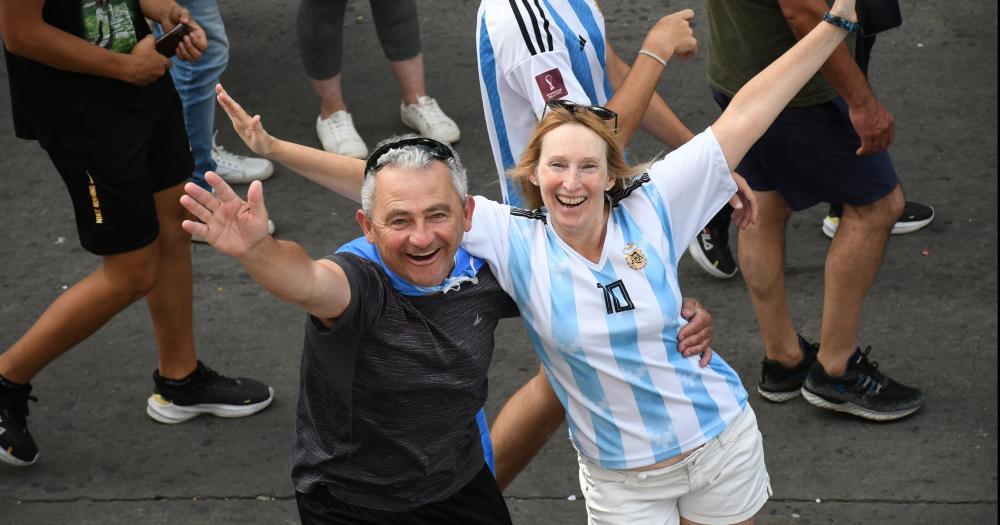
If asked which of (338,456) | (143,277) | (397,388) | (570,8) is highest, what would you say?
(570,8)

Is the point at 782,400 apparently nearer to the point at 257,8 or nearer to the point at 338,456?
the point at 338,456

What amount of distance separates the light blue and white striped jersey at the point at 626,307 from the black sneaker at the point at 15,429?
200 cm

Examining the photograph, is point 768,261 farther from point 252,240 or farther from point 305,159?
point 252,240

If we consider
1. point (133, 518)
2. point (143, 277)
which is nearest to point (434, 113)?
point (143, 277)

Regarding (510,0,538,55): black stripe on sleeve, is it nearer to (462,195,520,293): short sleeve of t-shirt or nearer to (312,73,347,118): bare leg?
(462,195,520,293): short sleeve of t-shirt

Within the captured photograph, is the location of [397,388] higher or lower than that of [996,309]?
higher

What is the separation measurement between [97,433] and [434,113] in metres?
2.44

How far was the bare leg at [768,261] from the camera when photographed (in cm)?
450

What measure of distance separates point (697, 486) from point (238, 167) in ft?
11.4

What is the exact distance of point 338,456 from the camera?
3088 mm

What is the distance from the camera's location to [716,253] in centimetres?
537

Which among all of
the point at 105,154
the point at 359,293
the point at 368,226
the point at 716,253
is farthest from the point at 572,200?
the point at 716,253

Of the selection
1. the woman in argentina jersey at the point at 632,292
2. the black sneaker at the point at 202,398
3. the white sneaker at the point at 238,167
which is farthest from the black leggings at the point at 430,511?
the white sneaker at the point at 238,167

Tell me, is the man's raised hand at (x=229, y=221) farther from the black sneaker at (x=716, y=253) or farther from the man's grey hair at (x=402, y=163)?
the black sneaker at (x=716, y=253)
